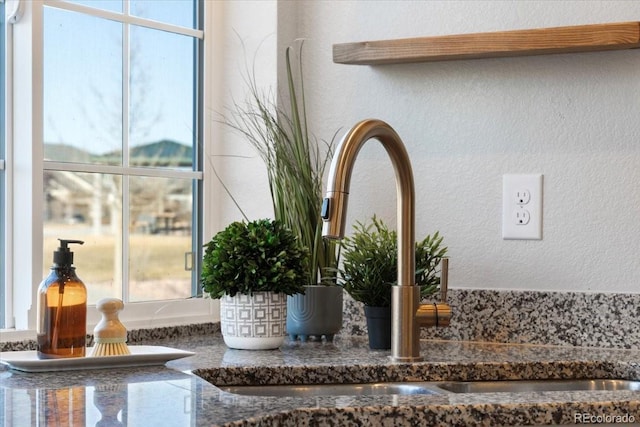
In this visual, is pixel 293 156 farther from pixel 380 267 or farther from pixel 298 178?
pixel 380 267

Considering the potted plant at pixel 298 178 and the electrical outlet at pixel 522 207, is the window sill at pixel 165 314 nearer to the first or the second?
the potted plant at pixel 298 178

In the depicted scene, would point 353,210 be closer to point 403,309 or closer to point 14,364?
point 403,309

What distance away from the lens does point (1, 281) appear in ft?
5.91

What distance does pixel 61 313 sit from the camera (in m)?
1.56

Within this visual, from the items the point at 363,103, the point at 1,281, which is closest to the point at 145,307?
the point at 1,281

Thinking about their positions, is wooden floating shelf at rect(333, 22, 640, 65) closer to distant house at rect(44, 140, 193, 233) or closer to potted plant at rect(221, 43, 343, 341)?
potted plant at rect(221, 43, 343, 341)

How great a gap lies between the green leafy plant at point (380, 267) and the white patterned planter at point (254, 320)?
16cm

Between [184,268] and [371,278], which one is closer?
[371,278]

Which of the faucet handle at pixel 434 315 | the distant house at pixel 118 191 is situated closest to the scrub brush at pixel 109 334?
the distant house at pixel 118 191

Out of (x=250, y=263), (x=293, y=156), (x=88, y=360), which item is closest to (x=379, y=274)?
(x=250, y=263)

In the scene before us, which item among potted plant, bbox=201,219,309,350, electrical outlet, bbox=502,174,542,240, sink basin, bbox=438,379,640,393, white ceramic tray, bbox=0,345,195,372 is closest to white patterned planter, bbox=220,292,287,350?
potted plant, bbox=201,219,309,350

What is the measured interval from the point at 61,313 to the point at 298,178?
67 centimetres

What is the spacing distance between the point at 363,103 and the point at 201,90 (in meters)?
0.38

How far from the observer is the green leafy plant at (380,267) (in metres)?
1.91
